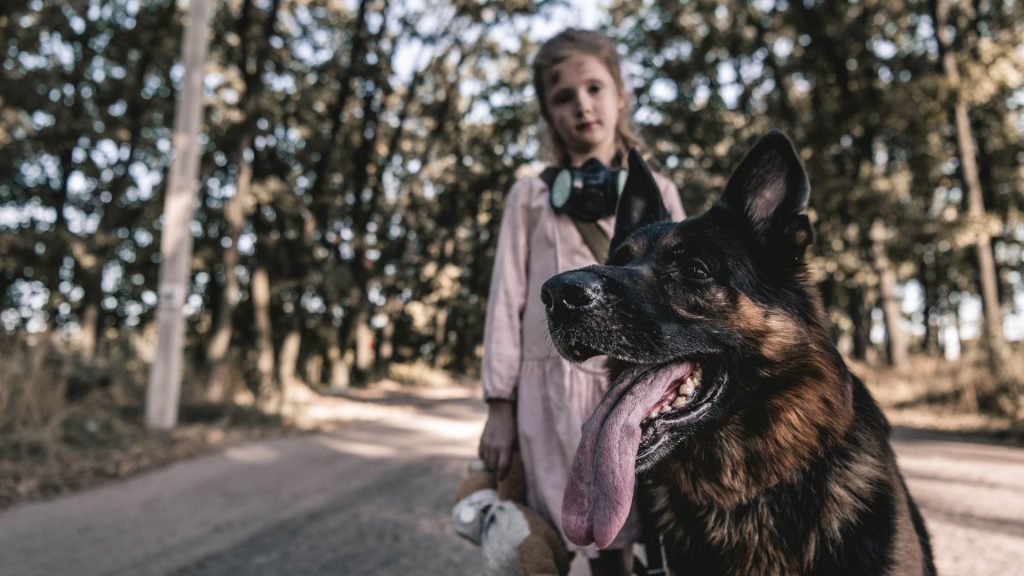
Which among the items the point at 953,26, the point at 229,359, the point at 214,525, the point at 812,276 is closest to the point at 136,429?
the point at 214,525

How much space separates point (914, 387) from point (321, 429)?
11418 millimetres

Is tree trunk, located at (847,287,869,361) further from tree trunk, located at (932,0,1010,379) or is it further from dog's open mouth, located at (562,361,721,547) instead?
dog's open mouth, located at (562,361,721,547)

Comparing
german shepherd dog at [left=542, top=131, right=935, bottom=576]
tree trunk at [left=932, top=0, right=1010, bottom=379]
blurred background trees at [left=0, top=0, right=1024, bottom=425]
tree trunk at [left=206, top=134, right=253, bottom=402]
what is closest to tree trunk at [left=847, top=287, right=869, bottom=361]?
blurred background trees at [left=0, top=0, right=1024, bottom=425]

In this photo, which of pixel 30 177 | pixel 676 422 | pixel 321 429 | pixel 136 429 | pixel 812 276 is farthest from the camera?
pixel 30 177

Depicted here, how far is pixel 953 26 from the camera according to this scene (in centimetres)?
1714

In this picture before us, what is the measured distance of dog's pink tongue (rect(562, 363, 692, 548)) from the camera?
1708 millimetres

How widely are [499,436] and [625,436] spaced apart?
2.52ft

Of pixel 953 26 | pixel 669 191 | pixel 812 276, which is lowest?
pixel 812 276

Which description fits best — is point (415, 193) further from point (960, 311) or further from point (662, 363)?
point (960, 311)

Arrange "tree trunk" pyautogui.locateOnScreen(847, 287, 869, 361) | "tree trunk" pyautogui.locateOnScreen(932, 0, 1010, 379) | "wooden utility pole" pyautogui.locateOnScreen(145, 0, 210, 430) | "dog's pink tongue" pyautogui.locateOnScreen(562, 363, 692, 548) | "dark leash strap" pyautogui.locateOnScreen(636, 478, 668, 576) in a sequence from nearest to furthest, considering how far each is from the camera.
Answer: "dog's pink tongue" pyautogui.locateOnScreen(562, 363, 692, 548), "dark leash strap" pyautogui.locateOnScreen(636, 478, 668, 576), "wooden utility pole" pyautogui.locateOnScreen(145, 0, 210, 430), "tree trunk" pyautogui.locateOnScreen(932, 0, 1010, 379), "tree trunk" pyautogui.locateOnScreen(847, 287, 869, 361)

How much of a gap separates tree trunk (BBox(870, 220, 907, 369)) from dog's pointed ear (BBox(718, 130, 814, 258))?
53.4 feet

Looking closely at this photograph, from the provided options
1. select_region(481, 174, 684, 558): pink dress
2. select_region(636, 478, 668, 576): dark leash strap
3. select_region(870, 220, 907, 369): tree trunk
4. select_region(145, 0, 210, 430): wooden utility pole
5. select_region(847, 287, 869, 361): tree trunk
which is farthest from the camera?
select_region(847, 287, 869, 361): tree trunk

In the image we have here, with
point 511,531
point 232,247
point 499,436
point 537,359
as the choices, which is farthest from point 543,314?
point 232,247

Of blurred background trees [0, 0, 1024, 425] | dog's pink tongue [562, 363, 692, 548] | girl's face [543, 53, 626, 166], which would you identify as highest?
blurred background trees [0, 0, 1024, 425]
